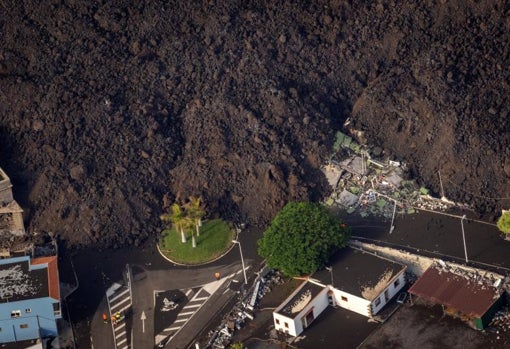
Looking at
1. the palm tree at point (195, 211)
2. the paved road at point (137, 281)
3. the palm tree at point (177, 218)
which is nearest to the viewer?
the paved road at point (137, 281)

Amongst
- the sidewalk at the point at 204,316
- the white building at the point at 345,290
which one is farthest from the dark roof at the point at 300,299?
the sidewalk at the point at 204,316

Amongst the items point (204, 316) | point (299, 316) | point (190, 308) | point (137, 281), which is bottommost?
point (204, 316)

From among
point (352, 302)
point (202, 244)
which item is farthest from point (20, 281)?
point (352, 302)

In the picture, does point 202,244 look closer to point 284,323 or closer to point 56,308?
point 284,323

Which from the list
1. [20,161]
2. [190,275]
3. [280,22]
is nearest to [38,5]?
[20,161]

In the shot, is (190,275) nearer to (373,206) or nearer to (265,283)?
(265,283)

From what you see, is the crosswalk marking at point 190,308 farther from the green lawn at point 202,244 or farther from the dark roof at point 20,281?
the dark roof at point 20,281

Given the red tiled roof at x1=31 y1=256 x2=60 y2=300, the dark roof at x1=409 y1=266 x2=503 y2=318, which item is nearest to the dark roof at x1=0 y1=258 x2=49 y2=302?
the red tiled roof at x1=31 y1=256 x2=60 y2=300
